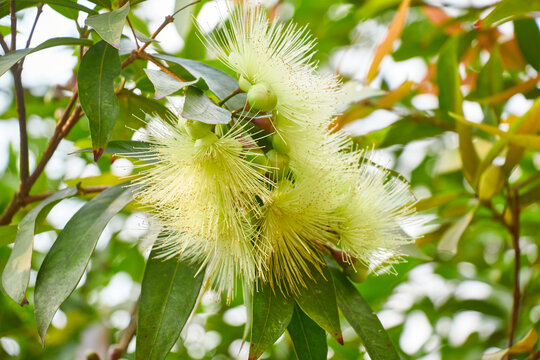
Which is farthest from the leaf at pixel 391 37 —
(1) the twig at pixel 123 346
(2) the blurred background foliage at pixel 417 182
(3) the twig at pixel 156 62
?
(1) the twig at pixel 123 346

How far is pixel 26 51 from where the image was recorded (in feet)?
2.48

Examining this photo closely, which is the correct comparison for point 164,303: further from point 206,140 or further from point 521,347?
point 521,347

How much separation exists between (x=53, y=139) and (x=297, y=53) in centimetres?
48

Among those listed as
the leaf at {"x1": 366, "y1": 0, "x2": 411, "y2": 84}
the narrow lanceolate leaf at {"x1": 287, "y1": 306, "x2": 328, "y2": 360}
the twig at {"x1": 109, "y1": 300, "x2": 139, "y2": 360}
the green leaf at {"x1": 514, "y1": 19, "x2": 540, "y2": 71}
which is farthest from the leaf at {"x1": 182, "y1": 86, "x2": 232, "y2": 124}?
the green leaf at {"x1": 514, "y1": 19, "x2": 540, "y2": 71}

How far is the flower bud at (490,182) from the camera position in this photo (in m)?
1.18

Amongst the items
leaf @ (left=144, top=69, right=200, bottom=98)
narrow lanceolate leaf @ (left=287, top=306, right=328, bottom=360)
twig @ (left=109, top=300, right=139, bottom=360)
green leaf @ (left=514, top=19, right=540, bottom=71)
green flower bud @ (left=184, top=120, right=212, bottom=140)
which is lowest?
twig @ (left=109, top=300, right=139, bottom=360)

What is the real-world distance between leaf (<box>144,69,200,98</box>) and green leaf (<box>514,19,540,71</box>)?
3.75 ft

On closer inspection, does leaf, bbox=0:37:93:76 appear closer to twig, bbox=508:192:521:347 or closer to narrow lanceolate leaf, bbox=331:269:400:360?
narrow lanceolate leaf, bbox=331:269:400:360

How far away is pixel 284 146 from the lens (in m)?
0.77

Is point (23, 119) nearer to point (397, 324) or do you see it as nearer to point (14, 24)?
point (14, 24)

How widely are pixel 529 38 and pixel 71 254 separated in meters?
1.32

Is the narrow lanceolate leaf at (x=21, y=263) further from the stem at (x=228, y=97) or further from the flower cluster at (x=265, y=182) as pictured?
the stem at (x=228, y=97)

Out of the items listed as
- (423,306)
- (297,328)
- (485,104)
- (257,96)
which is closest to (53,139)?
(257,96)

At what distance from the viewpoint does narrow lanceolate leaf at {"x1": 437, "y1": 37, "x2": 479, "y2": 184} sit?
121cm
